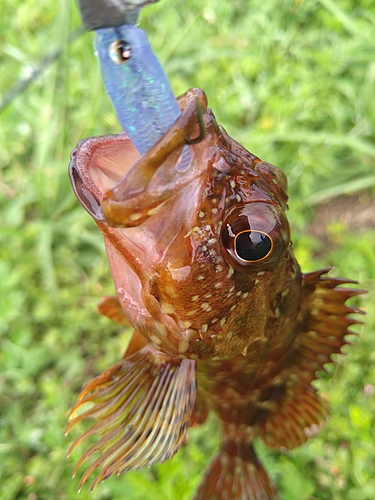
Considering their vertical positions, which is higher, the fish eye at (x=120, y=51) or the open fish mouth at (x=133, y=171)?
the fish eye at (x=120, y=51)

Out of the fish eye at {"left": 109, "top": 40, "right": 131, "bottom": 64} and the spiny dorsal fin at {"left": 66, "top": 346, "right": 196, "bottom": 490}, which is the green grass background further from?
the fish eye at {"left": 109, "top": 40, "right": 131, "bottom": 64}

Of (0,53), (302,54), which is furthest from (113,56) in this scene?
(0,53)

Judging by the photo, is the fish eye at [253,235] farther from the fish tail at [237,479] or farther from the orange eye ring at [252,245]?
the fish tail at [237,479]

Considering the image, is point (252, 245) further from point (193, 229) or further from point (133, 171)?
point (133, 171)

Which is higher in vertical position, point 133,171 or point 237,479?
point 133,171

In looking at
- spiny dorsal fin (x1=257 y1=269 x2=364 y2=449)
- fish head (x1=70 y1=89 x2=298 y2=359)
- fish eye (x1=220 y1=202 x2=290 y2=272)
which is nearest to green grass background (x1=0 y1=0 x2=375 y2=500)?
spiny dorsal fin (x1=257 y1=269 x2=364 y2=449)

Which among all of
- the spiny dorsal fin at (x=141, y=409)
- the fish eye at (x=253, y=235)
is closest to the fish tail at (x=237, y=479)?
the spiny dorsal fin at (x=141, y=409)

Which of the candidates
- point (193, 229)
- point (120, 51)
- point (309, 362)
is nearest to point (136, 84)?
point (120, 51)
